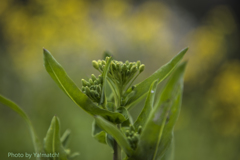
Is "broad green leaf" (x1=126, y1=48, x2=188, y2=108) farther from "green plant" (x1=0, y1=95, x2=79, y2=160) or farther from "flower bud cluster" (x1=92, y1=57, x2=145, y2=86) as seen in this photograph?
"green plant" (x1=0, y1=95, x2=79, y2=160)

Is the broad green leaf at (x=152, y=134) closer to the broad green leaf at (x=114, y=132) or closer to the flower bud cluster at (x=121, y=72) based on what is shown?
the broad green leaf at (x=114, y=132)

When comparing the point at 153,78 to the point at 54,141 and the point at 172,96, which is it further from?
the point at 54,141

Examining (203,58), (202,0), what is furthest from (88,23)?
(202,0)

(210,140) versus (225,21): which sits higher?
(225,21)

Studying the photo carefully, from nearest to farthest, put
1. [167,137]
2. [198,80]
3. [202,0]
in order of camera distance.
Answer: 1. [167,137]
2. [198,80]
3. [202,0]

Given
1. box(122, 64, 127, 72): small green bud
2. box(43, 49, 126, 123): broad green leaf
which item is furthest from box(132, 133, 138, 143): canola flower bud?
box(122, 64, 127, 72): small green bud

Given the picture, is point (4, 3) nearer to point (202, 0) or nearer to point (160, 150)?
point (202, 0)
